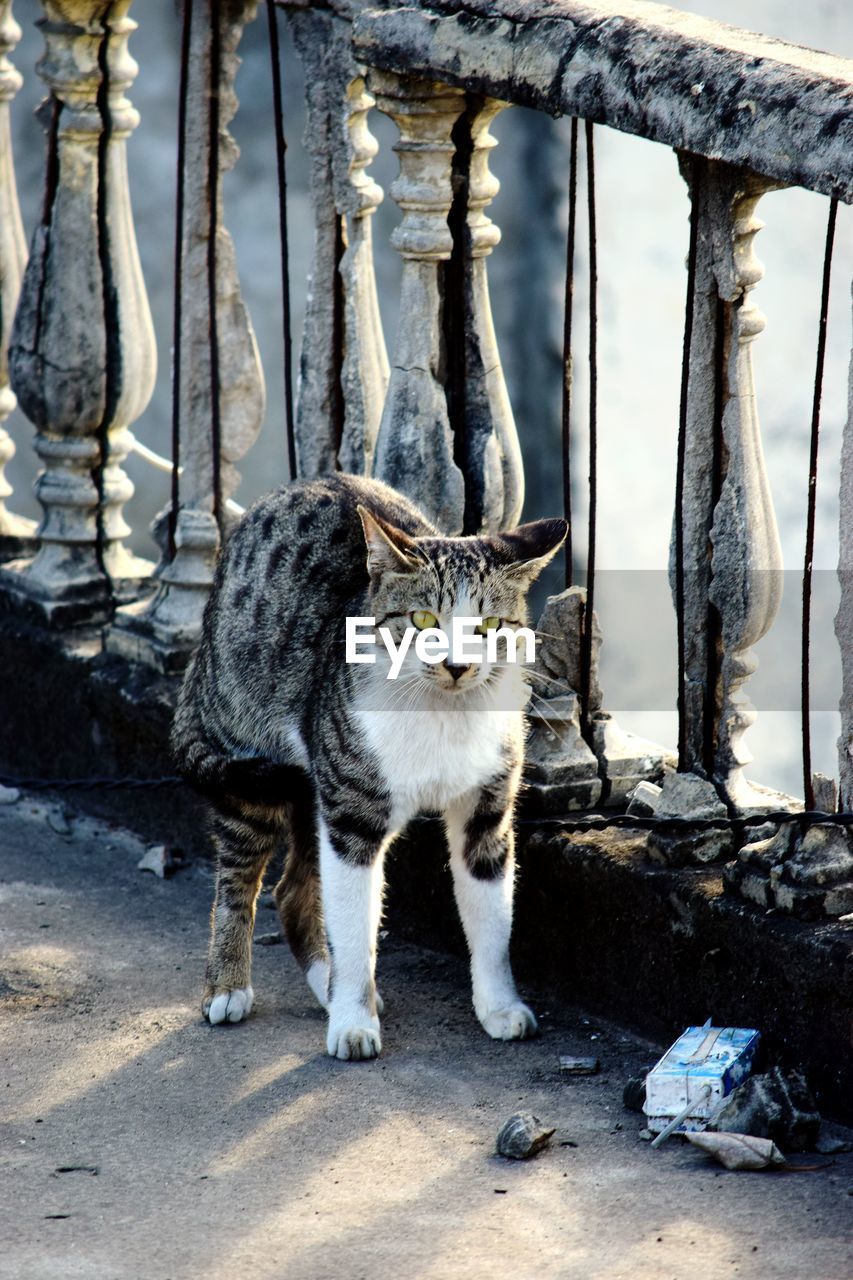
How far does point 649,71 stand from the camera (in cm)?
294

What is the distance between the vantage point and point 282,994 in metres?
3.44

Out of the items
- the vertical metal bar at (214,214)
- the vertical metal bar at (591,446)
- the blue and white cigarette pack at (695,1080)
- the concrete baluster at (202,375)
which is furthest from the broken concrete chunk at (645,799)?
the vertical metal bar at (214,214)

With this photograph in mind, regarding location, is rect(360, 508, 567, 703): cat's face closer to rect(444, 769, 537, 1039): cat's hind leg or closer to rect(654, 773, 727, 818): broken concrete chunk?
rect(444, 769, 537, 1039): cat's hind leg

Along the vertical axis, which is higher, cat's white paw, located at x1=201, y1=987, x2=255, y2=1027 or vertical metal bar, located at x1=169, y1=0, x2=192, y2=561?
vertical metal bar, located at x1=169, y1=0, x2=192, y2=561

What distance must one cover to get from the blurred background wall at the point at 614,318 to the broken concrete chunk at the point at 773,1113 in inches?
158

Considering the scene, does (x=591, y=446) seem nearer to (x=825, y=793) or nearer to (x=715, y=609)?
(x=715, y=609)

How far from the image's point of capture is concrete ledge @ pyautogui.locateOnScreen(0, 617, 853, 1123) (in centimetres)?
281

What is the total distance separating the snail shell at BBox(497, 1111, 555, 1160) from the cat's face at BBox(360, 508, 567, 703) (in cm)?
76

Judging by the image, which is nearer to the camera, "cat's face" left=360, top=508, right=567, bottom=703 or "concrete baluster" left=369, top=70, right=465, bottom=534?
"cat's face" left=360, top=508, right=567, bottom=703

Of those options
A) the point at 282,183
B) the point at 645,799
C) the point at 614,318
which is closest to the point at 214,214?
the point at 282,183

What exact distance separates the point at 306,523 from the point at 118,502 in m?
1.12

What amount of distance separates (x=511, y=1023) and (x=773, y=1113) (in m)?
0.61

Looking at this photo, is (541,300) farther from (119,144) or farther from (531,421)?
(119,144)

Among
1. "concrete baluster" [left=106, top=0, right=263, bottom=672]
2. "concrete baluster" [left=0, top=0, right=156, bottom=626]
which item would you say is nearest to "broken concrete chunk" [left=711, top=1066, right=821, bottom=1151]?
"concrete baluster" [left=106, top=0, right=263, bottom=672]
